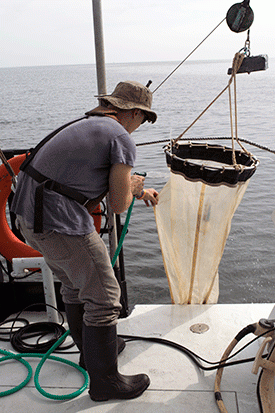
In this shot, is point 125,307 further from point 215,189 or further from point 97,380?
point 215,189

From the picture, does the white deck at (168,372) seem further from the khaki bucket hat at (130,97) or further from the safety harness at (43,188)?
the khaki bucket hat at (130,97)

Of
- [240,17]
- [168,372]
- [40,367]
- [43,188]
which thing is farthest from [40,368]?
[240,17]

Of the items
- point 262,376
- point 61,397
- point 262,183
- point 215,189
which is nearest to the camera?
point 262,376

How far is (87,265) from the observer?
1651mm

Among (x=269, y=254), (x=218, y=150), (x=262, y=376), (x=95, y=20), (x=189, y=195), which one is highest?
(x=95, y=20)

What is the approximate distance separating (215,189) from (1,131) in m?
14.0

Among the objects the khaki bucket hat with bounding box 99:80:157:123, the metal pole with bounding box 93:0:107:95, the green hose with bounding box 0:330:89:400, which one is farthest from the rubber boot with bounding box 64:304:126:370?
the metal pole with bounding box 93:0:107:95

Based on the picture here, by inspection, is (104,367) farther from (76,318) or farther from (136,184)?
(136,184)

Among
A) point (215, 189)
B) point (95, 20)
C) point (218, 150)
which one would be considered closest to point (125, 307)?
point (215, 189)

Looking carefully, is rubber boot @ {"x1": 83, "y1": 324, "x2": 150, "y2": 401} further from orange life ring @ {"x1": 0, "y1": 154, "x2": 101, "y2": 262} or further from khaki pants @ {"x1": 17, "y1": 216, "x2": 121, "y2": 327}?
orange life ring @ {"x1": 0, "y1": 154, "x2": 101, "y2": 262}

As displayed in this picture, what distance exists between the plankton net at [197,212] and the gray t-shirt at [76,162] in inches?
28.5

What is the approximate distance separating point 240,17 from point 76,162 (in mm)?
1250

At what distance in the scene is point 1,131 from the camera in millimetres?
14867

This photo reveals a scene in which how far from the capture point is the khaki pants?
1.62m
